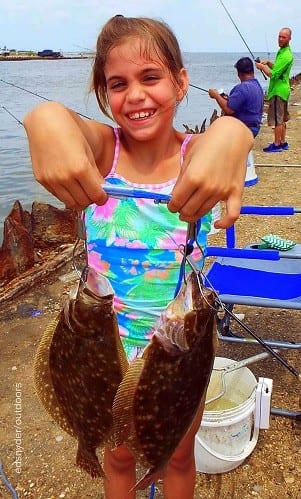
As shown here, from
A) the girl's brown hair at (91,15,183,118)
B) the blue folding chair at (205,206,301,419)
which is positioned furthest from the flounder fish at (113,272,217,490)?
the blue folding chair at (205,206,301,419)

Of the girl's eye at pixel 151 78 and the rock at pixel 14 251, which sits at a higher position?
the girl's eye at pixel 151 78

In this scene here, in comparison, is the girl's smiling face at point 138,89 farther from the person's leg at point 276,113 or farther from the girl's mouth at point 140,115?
the person's leg at point 276,113

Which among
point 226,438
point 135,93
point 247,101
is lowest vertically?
point 226,438

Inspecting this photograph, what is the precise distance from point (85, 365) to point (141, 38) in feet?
4.06

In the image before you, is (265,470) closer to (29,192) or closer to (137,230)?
(137,230)

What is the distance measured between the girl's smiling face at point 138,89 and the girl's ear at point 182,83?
12cm

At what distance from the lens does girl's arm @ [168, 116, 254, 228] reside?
1457 mm

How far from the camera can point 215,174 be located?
1.47 meters

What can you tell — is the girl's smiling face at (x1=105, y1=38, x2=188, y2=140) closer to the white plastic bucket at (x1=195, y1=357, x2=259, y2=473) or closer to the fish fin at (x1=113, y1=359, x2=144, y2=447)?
the fish fin at (x1=113, y1=359, x2=144, y2=447)

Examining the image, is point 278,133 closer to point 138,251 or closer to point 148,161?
point 148,161

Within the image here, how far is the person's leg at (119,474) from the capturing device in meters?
2.45


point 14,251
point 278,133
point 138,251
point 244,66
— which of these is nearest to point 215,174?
point 138,251

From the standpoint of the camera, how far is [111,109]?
2119 mm

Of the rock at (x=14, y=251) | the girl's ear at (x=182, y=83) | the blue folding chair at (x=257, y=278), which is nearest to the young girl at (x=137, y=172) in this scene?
the girl's ear at (x=182, y=83)
